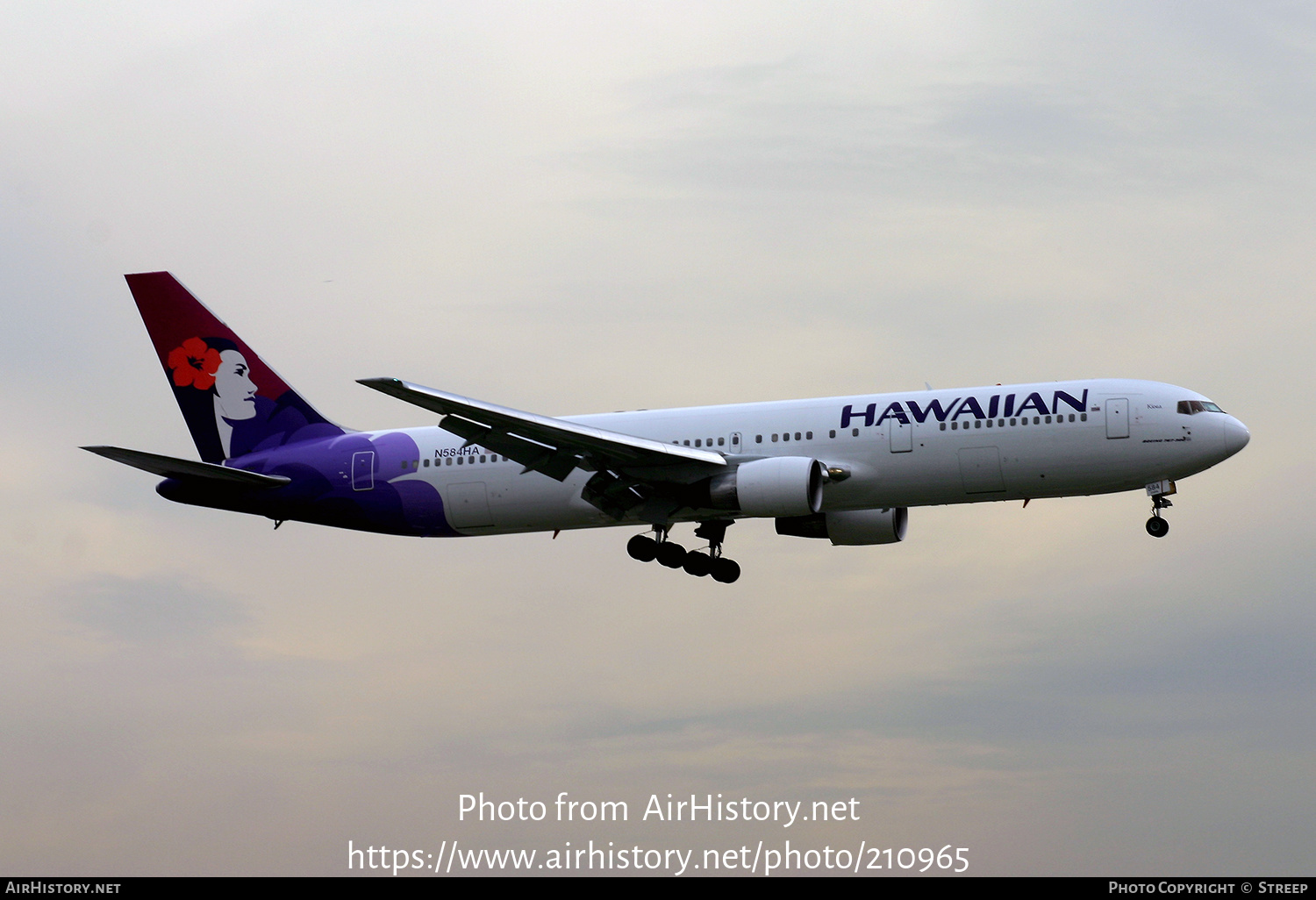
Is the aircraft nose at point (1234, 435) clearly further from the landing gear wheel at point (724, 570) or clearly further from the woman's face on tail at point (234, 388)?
the woman's face on tail at point (234, 388)

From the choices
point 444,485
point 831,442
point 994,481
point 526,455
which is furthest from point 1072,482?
point 444,485

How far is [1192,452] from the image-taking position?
37.1 m

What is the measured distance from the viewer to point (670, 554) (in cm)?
4272

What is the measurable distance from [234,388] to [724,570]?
1544cm

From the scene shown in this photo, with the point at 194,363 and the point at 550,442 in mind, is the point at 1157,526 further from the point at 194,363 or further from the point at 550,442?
the point at 194,363

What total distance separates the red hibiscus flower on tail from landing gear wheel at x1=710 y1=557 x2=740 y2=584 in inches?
628

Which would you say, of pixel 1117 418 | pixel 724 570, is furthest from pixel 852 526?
pixel 1117 418

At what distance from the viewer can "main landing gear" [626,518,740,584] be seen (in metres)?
42.6

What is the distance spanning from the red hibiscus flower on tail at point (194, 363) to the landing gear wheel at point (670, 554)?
14561mm

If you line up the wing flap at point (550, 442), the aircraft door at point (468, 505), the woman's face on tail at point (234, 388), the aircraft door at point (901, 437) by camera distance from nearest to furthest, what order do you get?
the wing flap at point (550, 442), the aircraft door at point (901, 437), the aircraft door at point (468, 505), the woman's face on tail at point (234, 388)

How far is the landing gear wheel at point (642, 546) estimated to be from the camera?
140 feet

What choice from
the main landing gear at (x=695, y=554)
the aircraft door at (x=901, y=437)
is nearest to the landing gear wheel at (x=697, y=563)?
the main landing gear at (x=695, y=554)

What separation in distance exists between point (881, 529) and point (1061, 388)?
756 centimetres

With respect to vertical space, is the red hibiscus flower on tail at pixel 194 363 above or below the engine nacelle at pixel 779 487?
above
